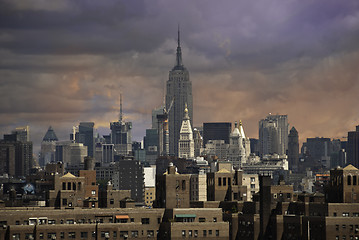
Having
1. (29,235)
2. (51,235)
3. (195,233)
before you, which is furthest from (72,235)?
(195,233)

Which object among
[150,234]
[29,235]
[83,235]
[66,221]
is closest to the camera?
[29,235]

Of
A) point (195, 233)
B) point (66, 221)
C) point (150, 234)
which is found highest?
point (66, 221)

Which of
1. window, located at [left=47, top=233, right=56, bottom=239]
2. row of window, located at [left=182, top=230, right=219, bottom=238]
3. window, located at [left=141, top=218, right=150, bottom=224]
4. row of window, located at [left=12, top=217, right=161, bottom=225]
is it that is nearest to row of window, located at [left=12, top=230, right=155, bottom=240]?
window, located at [left=47, top=233, right=56, bottom=239]

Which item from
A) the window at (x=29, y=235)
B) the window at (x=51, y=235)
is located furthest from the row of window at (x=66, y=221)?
the window at (x=51, y=235)

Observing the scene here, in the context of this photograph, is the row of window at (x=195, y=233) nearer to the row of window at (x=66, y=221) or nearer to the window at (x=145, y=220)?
the row of window at (x=66, y=221)

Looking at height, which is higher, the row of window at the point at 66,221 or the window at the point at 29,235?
the row of window at the point at 66,221

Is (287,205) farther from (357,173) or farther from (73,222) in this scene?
(73,222)

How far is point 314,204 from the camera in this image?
184875 millimetres

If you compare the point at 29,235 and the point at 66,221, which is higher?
the point at 66,221

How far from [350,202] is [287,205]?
9749mm

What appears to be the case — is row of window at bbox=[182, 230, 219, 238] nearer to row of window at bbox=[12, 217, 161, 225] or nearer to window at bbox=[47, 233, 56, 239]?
row of window at bbox=[12, 217, 161, 225]

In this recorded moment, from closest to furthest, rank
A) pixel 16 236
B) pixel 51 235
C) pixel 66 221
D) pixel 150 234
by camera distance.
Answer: pixel 16 236
pixel 51 235
pixel 66 221
pixel 150 234

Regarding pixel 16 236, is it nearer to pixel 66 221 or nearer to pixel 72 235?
pixel 72 235

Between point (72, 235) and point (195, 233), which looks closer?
point (72, 235)
